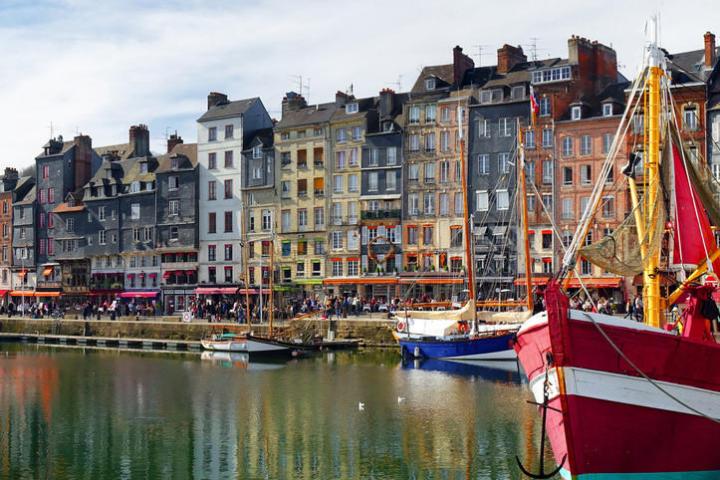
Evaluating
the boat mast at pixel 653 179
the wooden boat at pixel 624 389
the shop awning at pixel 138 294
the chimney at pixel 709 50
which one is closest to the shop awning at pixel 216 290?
the shop awning at pixel 138 294

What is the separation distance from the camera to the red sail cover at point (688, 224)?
24.2 metres

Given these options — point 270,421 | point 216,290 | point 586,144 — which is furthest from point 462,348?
point 216,290

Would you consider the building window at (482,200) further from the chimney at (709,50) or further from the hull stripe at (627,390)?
the hull stripe at (627,390)

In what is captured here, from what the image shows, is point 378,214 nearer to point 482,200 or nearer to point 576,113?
point 482,200

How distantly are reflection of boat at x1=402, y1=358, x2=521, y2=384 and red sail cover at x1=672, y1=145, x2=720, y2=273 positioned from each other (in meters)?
19.9

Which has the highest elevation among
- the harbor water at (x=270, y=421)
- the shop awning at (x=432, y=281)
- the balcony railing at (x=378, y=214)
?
the balcony railing at (x=378, y=214)

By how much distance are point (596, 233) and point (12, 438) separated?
4273cm

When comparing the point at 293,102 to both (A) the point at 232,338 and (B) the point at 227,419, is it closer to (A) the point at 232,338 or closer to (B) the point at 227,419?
(A) the point at 232,338

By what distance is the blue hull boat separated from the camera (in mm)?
50938

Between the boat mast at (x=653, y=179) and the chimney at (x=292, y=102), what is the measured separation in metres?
61.1

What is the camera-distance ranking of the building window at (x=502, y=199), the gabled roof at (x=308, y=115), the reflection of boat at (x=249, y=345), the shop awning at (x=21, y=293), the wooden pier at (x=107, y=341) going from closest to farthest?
the reflection of boat at (x=249, y=345)
the wooden pier at (x=107, y=341)
the building window at (x=502, y=199)
the gabled roof at (x=308, y=115)
the shop awning at (x=21, y=293)

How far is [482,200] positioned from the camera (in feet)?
231

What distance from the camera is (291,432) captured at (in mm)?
32438

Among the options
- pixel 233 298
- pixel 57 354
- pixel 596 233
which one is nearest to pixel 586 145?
A: pixel 596 233
